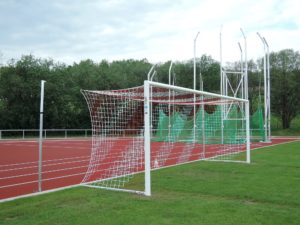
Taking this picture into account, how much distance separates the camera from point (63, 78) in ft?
129

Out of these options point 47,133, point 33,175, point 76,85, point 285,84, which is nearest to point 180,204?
point 33,175

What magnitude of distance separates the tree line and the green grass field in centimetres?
2471

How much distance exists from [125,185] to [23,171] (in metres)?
4.42

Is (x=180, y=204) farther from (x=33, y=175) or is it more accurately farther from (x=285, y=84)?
(x=285, y=84)

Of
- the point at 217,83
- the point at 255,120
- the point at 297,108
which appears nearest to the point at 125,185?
the point at 255,120

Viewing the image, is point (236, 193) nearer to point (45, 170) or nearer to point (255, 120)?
point (45, 170)

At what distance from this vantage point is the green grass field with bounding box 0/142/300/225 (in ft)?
18.5

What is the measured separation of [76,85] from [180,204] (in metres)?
36.2

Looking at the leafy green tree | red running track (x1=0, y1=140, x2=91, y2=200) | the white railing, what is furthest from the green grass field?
the leafy green tree

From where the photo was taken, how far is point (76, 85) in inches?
1629

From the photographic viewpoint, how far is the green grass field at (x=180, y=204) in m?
5.65

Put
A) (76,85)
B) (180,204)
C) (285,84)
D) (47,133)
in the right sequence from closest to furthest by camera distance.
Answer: (180,204), (47,133), (285,84), (76,85)

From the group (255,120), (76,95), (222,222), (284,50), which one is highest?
(284,50)

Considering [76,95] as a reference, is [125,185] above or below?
below
